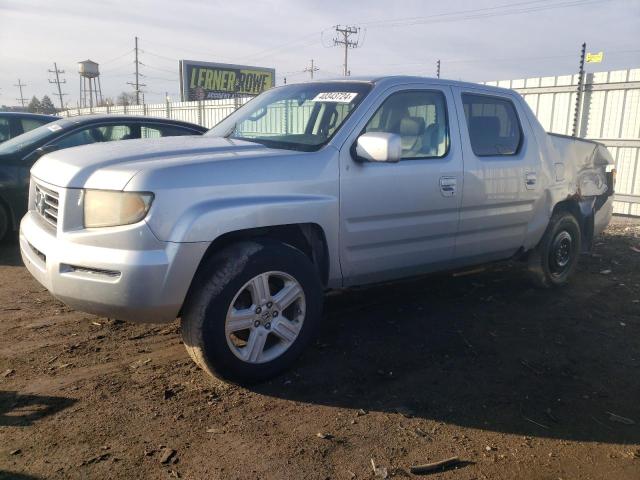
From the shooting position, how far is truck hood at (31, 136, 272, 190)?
2994 mm

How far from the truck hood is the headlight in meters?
0.05

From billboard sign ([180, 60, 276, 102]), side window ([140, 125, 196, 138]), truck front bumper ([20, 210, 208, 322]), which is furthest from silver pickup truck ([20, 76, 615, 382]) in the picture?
billboard sign ([180, 60, 276, 102])

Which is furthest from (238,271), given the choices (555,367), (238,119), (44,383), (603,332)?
(603,332)

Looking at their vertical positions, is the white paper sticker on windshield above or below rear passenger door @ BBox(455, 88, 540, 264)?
above

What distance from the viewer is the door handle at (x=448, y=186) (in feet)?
13.9

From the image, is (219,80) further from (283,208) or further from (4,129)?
(283,208)

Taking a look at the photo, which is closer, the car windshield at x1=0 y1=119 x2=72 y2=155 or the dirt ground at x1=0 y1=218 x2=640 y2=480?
the dirt ground at x1=0 y1=218 x2=640 y2=480

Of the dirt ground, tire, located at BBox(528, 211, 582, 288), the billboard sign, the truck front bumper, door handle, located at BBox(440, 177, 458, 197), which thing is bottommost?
the dirt ground

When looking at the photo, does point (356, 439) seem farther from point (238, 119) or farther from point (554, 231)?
point (554, 231)

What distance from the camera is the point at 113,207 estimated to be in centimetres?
294

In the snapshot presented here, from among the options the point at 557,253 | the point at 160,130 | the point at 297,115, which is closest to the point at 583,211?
the point at 557,253

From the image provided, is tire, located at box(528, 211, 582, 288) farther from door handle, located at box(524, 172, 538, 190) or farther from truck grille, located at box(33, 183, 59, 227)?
truck grille, located at box(33, 183, 59, 227)

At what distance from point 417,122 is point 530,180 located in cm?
143

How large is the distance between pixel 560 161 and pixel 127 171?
165 inches
